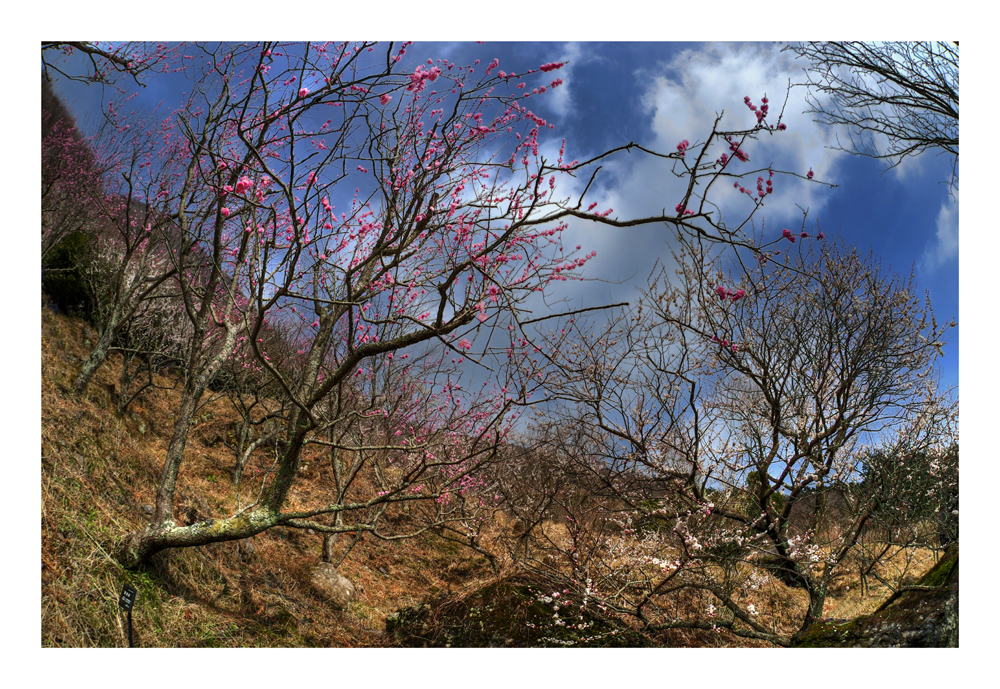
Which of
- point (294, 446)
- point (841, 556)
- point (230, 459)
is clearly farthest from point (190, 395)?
point (841, 556)

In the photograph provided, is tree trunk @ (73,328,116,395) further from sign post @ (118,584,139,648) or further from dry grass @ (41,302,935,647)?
sign post @ (118,584,139,648)

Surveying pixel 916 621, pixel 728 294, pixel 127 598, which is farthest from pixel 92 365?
A: pixel 916 621

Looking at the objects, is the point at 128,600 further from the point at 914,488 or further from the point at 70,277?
the point at 70,277

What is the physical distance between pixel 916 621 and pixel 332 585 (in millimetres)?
4726

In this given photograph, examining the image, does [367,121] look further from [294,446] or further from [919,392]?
[919,392]

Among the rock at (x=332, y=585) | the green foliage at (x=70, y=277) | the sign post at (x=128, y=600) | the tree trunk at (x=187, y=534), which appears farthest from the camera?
the green foliage at (x=70, y=277)

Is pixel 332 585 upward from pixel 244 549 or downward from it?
downward

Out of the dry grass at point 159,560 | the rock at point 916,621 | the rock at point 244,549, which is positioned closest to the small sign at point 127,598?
the dry grass at point 159,560

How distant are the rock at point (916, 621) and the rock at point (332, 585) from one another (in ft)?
13.2

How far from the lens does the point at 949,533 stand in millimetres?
3475

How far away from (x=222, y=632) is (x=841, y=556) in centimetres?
486

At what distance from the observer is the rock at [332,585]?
5176 millimetres

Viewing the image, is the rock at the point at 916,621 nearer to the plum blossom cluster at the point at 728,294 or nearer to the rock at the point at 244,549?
the plum blossom cluster at the point at 728,294

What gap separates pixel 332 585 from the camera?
5.30m
